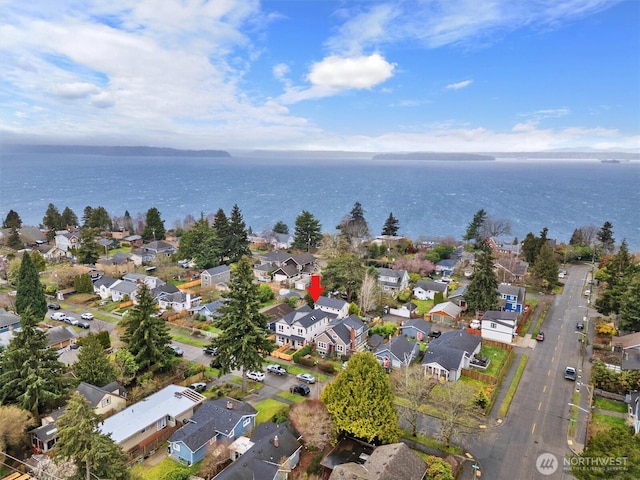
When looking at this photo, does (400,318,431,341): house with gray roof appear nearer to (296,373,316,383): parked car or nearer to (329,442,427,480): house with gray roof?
(296,373,316,383): parked car

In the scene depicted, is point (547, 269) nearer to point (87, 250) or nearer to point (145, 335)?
A: point (145, 335)

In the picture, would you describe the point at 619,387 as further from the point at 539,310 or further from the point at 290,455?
the point at 290,455

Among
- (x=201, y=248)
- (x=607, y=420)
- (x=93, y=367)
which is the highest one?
(x=201, y=248)

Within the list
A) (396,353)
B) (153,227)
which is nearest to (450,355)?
(396,353)

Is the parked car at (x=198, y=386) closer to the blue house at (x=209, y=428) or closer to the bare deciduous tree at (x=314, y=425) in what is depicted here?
the blue house at (x=209, y=428)

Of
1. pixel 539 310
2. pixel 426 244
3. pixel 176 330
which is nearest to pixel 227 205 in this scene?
pixel 426 244

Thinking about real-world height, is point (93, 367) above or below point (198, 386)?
above
